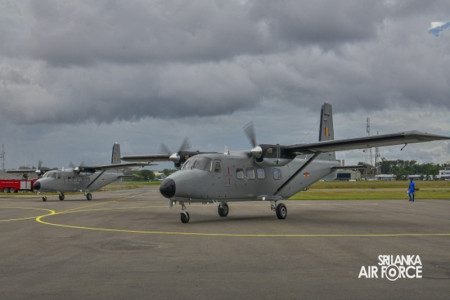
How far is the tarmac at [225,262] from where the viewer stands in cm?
684

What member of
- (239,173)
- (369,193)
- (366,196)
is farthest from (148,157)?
(369,193)

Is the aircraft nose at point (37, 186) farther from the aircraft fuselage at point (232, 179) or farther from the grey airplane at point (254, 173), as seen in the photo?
the aircraft fuselage at point (232, 179)

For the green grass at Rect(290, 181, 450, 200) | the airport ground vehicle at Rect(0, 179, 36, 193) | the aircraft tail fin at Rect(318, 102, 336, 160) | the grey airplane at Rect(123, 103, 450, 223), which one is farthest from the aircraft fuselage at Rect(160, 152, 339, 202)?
the airport ground vehicle at Rect(0, 179, 36, 193)

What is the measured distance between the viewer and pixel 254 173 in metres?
21.0

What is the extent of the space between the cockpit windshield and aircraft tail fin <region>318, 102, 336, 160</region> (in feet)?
32.8

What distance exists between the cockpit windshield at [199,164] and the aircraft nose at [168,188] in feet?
5.59

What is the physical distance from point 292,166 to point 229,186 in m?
4.69

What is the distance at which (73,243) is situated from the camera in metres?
12.5

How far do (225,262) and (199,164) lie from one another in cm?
1014

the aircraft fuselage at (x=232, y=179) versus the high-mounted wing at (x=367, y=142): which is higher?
the high-mounted wing at (x=367, y=142)

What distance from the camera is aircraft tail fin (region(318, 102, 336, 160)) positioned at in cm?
2706

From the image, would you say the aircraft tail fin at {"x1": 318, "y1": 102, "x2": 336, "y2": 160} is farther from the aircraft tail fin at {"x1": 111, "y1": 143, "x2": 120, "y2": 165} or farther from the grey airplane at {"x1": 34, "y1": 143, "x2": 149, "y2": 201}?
the aircraft tail fin at {"x1": 111, "y1": 143, "x2": 120, "y2": 165}

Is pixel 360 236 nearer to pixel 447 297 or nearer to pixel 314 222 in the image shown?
pixel 314 222

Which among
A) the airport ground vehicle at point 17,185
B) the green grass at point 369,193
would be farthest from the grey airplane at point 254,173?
the airport ground vehicle at point 17,185
